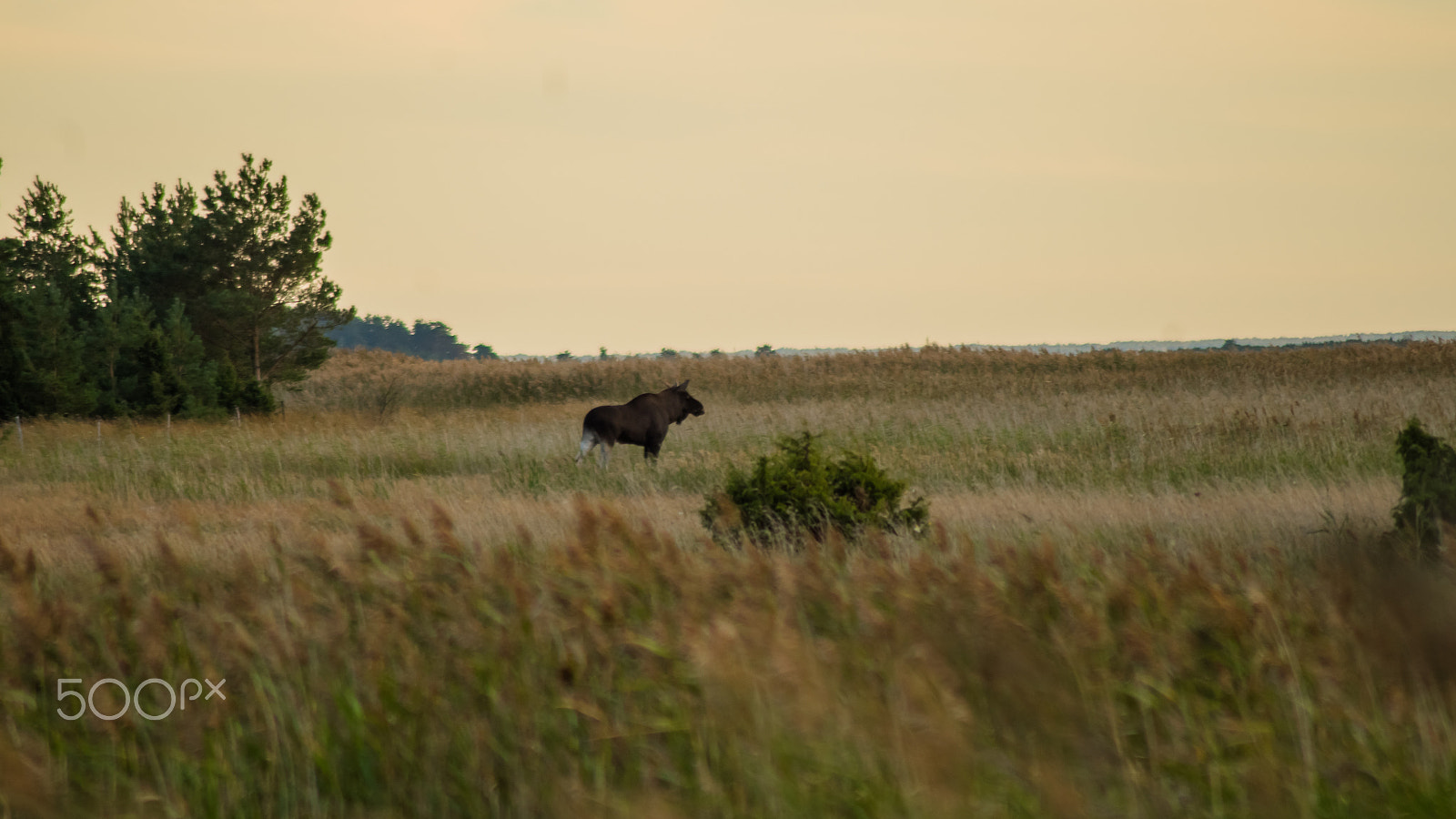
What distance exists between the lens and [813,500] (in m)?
7.70

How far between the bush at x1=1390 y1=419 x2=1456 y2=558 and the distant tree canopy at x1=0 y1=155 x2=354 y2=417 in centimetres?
2451

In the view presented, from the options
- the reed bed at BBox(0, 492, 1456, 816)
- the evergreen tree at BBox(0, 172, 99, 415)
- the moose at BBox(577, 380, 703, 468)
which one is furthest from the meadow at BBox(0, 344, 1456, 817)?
the evergreen tree at BBox(0, 172, 99, 415)

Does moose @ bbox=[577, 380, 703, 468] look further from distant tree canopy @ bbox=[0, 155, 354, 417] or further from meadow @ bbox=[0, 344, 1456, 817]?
distant tree canopy @ bbox=[0, 155, 354, 417]

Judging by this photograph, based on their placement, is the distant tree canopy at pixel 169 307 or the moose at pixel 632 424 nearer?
the moose at pixel 632 424

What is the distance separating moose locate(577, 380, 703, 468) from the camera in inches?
598

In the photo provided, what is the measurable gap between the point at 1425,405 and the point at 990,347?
24766 mm

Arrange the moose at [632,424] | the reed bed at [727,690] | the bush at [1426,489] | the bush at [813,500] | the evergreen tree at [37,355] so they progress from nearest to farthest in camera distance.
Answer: the reed bed at [727,690], the bush at [1426,489], the bush at [813,500], the moose at [632,424], the evergreen tree at [37,355]

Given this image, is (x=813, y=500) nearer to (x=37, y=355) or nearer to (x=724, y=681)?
(x=724, y=681)

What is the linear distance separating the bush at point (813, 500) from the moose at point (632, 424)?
7092 mm

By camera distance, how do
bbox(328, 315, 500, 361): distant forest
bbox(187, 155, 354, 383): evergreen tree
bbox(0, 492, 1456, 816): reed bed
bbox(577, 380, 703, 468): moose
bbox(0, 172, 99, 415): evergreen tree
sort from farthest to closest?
bbox(328, 315, 500, 361): distant forest < bbox(187, 155, 354, 383): evergreen tree < bbox(0, 172, 99, 415): evergreen tree < bbox(577, 380, 703, 468): moose < bbox(0, 492, 1456, 816): reed bed

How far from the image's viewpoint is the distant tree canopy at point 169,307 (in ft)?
86.5

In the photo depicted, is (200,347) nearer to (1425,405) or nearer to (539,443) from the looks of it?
(539,443)

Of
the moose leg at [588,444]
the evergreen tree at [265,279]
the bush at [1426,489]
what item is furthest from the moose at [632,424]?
the evergreen tree at [265,279]

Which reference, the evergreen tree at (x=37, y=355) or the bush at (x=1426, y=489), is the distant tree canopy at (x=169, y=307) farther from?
the bush at (x=1426, y=489)
